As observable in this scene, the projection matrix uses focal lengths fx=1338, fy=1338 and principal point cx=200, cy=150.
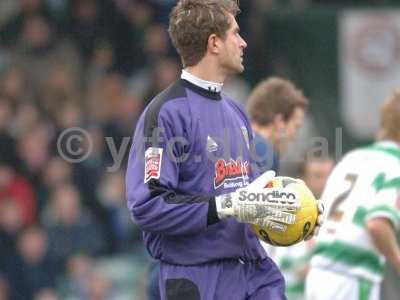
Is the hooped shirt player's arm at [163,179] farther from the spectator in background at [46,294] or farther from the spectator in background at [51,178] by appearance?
the spectator in background at [51,178]

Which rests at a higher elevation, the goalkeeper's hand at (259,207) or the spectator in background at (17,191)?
the goalkeeper's hand at (259,207)

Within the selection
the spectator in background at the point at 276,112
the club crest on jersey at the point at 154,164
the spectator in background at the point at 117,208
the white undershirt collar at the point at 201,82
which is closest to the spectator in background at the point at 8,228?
the spectator in background at the point at 117,208

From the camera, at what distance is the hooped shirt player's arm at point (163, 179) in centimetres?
570

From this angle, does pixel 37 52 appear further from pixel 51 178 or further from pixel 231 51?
pixel 231 51

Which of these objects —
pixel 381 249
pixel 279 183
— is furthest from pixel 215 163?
pixel 381 249

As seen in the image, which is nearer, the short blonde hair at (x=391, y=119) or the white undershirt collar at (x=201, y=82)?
the white undershirt collar at (x=201, y=82)

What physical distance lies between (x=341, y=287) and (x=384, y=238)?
1.50 feet

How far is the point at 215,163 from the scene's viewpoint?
589 centimetres

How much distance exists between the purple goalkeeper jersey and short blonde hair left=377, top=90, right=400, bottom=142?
1.58m

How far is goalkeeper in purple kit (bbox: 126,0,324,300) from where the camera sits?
571cm

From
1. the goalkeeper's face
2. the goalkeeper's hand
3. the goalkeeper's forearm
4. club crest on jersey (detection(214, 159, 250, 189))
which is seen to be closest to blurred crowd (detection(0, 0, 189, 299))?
the goalkeeper's forearm

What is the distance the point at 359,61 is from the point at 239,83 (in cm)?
116

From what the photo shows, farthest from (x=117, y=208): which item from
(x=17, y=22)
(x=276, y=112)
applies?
(x=276, y=112)

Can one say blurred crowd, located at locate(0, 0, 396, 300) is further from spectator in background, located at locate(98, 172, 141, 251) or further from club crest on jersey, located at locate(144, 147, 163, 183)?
club crest on jersey, located at locate(144, 147, 163, 183)
